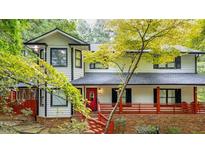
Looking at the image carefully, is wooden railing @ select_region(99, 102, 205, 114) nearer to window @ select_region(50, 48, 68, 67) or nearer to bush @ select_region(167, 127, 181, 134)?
bush @ select_region(167, 127, 181, 134)

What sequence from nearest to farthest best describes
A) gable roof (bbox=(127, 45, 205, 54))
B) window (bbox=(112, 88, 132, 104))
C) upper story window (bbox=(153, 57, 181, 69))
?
1. gable roof (bbox=(127, 45, 205, 54))
2. window (bbox=(112, 88, 132, 104))
3. upper story window (bbox=(153, 57, 181, 69))

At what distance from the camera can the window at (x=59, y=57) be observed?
28.7 ft

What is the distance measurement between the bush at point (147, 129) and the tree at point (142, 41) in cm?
78

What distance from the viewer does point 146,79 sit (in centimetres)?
923

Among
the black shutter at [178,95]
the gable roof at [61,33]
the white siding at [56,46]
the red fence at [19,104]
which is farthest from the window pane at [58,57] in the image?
the black shutter at [178,95]

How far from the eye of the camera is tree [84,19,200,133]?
7867 millimetres

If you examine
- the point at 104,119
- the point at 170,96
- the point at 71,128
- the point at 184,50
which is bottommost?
the point at 71,128

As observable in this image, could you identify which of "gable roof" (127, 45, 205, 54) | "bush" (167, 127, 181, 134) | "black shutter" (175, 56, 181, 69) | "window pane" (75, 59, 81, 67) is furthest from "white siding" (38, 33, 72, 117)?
"black shutter" (175, 56, 181, 69)

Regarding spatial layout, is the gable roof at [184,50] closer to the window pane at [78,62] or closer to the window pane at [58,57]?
the window pane at [78,62]

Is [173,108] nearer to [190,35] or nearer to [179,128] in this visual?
[179,128]

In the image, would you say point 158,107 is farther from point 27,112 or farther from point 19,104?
point 19,104

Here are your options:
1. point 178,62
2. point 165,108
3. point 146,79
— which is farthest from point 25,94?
point 178,62

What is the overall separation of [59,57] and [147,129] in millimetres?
3054
